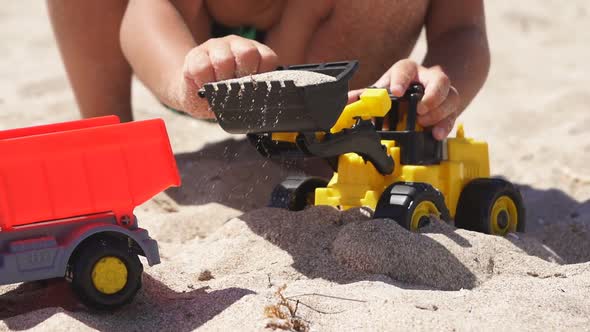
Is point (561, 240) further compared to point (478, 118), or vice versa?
point (478, 118)

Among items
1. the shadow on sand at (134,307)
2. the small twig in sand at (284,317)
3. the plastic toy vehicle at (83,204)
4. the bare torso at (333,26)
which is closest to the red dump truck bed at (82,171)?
the plastic toy vehicle at (83,204)

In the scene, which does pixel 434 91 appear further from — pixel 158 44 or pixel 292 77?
pixel 158 44

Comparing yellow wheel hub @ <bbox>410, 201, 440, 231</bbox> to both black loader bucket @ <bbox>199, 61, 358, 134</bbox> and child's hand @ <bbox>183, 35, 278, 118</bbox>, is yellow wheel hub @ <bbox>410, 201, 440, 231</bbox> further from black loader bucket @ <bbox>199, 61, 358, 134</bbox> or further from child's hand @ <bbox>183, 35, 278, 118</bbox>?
child's hand @ <bbox>183, 35, 278, 118</bbox>

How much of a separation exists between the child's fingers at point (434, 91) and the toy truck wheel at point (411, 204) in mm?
257

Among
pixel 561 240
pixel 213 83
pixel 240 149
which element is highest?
pixel 213 83

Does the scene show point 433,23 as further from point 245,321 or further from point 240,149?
point 245,321

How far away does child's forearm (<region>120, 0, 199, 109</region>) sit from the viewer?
7.28 ft

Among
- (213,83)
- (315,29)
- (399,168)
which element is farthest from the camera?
(315,29)

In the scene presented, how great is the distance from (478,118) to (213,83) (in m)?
2.37

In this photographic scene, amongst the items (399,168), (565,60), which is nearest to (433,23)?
(399,168)

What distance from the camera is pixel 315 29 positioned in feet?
8.29

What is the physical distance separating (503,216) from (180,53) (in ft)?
2.94

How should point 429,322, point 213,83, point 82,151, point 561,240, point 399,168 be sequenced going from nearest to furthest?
1. point 429,322
2. point 82,151
3. point 213,83
4. point 399,168
5. point 561,240

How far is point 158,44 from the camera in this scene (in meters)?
2.28
